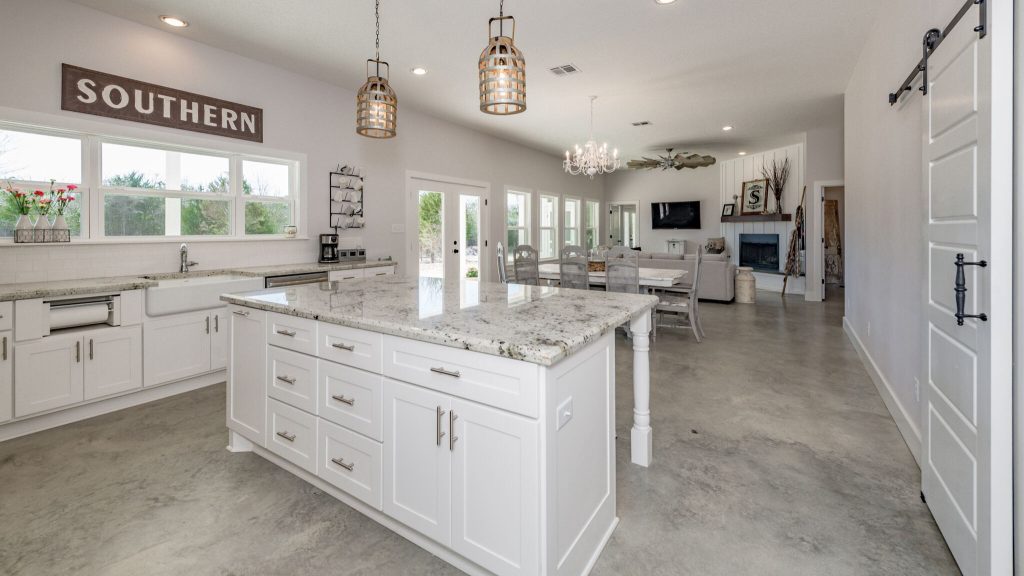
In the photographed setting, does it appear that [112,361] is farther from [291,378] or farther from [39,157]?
[291,378]

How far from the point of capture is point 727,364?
158 inches

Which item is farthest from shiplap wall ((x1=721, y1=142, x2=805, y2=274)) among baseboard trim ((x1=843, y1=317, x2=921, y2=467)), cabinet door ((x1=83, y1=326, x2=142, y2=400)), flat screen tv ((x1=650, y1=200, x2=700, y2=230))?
cabinet door ((x1=83, y1=326, x2=142, y2=400))

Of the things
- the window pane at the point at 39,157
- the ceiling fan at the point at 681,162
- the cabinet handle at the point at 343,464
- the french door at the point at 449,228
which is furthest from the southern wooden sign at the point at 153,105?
the ceiling fan at the point at 681,162

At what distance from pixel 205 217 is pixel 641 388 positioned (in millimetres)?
3958

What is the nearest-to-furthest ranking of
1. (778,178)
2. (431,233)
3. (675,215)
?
Answer: 1. (431,233)
2. (778,178)
3. (675,215)

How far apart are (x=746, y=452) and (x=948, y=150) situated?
63.1 inches

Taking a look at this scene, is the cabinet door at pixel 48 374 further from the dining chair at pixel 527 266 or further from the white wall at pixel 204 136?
the dining chair at pixel 527 266

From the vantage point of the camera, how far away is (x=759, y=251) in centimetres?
920

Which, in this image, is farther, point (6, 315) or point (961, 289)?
point (6, 315)

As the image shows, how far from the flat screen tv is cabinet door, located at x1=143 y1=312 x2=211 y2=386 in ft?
30.7

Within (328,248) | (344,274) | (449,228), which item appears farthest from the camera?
(449,228)

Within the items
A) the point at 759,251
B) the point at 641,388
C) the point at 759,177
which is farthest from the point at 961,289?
the point at 759,177

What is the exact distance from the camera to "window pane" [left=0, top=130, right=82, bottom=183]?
304 centimetres

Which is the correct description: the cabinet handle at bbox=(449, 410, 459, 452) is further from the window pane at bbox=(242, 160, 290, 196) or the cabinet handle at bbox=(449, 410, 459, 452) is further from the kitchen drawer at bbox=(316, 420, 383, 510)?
the window pane at bbox=(242, 160, 290, 196)
